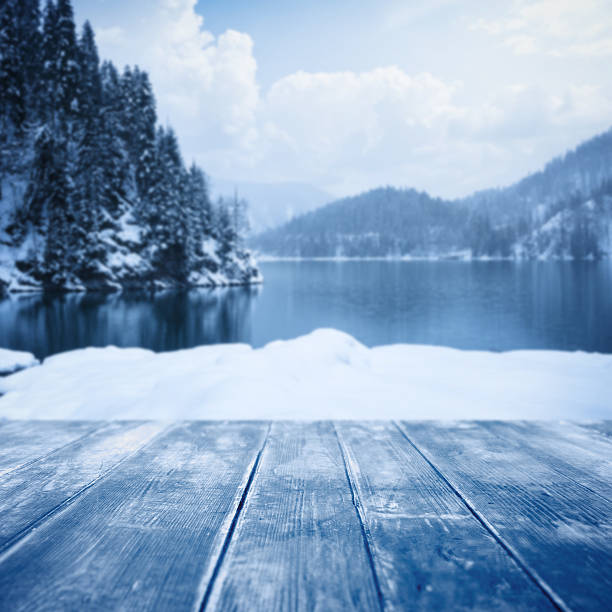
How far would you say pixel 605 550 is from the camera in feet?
3.90

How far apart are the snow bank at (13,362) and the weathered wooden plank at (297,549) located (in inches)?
385

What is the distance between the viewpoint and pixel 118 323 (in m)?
25.9

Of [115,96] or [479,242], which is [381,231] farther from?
[115,96]

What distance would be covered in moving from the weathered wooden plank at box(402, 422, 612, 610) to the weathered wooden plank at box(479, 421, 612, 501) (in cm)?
5

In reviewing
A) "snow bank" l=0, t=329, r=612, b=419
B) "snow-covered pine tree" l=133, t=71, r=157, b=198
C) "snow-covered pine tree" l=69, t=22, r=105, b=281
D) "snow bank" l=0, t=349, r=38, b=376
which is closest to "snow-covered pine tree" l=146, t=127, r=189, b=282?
"snow-covered pine tree" l=133, t=71, r=157, b=198

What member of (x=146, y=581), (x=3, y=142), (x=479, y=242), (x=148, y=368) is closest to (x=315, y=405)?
(x=146, y=581)

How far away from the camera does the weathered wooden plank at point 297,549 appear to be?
989 millimetres

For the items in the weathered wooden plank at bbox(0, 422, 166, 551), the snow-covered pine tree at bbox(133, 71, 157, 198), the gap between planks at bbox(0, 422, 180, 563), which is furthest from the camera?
the snow-covered pine tree at bbox(133, 71, 157, 198)

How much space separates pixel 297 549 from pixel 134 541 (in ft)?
1.62

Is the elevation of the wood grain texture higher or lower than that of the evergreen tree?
lower

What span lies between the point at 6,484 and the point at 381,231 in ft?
664

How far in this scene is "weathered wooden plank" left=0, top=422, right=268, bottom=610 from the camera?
0.99 metres

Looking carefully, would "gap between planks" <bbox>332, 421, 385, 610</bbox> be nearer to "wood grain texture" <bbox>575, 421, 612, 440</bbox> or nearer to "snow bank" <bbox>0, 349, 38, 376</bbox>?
"wood grain texture" <bbox>575, 421, 612, 440</bbox>

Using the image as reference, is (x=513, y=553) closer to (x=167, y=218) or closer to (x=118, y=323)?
(x=118, y=323)
